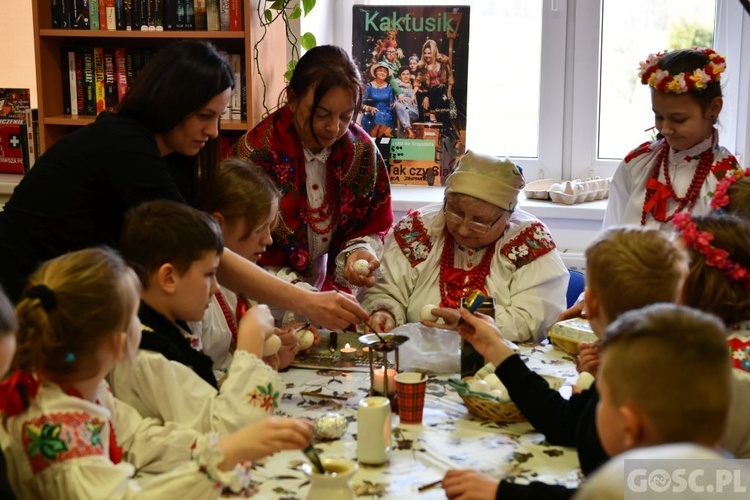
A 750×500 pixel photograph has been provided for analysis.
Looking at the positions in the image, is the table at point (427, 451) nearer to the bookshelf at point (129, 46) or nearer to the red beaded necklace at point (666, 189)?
the red beaded necklace at point (666, 189)

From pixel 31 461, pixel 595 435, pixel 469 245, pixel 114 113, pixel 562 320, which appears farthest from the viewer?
pixel 469 245

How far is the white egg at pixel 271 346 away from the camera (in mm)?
2080

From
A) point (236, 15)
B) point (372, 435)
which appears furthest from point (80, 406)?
point (236, 15)

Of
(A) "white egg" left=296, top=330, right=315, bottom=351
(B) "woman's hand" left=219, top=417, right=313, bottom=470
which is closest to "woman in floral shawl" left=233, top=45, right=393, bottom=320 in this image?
Answer: (A) "white egg" left=296, top=330, right=315, bottom=351

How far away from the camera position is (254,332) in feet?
6.37

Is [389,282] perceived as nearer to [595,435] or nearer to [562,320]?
[562,320]

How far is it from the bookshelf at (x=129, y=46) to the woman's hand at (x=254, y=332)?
5.92 ft

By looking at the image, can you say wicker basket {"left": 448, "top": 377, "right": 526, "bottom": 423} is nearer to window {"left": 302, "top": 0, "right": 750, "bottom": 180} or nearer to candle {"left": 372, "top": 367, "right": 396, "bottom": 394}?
candle {"left": 372, "top": 367, "right": 396, "bottom": 394}

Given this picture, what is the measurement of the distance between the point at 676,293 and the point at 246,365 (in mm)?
885

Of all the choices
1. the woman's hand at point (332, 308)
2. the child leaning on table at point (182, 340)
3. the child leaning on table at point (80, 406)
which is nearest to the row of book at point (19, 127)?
the woman's hand at point (332, 308)

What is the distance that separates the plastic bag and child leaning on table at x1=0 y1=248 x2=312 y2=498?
76cm

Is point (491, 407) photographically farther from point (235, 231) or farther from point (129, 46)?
point (129, 46)

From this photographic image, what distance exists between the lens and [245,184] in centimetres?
241

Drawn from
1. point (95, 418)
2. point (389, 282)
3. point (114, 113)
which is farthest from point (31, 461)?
point (389, 282)
